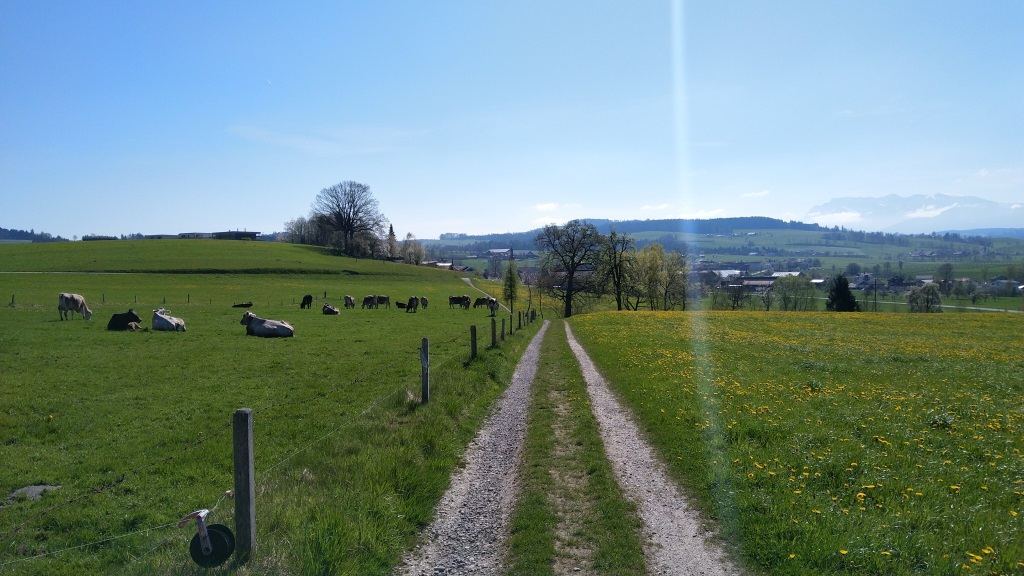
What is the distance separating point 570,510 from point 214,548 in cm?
453

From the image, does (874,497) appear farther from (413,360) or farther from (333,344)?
(333,344)

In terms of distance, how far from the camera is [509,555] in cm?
662

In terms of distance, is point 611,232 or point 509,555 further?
point 611,232

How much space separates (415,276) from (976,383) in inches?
3670

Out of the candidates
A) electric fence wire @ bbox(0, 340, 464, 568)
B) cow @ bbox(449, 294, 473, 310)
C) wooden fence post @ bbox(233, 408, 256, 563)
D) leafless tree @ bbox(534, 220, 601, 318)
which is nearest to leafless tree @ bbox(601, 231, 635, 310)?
leafless tree @ bbox(534, 220, 601, 318)

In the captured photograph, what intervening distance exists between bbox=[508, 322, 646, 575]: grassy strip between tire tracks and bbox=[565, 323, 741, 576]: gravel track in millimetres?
184

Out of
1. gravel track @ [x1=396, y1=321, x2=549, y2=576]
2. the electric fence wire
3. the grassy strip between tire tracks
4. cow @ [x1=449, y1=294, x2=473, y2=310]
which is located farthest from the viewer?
cow @ [x1=449, y1=294, x2=473, y2=310]

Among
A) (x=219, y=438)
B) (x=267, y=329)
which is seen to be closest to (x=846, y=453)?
(x=219, y=438)

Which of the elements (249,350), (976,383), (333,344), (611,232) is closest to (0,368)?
(249,350)

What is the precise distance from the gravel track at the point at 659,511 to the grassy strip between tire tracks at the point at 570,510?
0.18m

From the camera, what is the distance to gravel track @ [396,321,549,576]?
6.52 meters

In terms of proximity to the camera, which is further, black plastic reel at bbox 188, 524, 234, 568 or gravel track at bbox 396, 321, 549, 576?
gravel track at bbox 396, 321, 549, 576

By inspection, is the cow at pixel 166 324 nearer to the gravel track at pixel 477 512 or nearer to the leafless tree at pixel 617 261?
the gravel track at pixel 477 512

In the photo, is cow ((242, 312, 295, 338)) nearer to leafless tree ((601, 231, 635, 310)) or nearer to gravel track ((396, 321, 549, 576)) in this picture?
gravel track ((396, 321, 549, 576))
